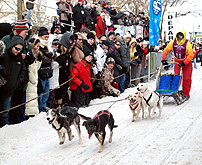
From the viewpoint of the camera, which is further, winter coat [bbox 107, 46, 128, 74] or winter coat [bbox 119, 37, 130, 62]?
winter coat [bbox 119, 37, 130, 62]

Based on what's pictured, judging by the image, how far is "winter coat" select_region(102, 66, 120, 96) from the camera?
10180 millimetres

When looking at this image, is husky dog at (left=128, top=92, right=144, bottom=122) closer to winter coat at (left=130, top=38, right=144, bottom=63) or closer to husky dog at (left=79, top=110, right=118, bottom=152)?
husky dog at (left=79, top=110, right=118, bottom=152)

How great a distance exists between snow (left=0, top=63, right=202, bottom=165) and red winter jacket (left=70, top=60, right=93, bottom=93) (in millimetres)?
1292

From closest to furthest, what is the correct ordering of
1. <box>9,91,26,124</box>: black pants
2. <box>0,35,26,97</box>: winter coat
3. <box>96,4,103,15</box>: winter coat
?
<box>0,35,26,97</box>: winter coat < <box>9,91,26,124</box>: black pants < <box>96,4,103,15</box>: winter coat

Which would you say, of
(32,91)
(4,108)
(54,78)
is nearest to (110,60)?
(54,78)

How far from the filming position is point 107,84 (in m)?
10.2

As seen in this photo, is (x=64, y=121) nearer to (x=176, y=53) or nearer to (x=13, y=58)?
(x=13, y=58)

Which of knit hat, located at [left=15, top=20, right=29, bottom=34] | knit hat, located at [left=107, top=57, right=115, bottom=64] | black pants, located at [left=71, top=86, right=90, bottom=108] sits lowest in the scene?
black pants, located at [left=71, top=86, right=90, bottom=108]

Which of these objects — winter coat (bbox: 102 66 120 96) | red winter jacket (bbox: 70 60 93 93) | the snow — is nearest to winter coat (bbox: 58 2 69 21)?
winter coat (bbox: 102 66 120 96)

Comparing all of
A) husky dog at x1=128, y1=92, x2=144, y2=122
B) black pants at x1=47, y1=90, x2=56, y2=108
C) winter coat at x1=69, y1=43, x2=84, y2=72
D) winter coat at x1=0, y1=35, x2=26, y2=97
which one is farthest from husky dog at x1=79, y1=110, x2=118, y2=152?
winter coat at x1=69, y1=43, x2=84, y2=72

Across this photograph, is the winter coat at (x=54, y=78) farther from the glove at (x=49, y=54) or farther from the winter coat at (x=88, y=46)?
the winter coat at (x=88, y=46)

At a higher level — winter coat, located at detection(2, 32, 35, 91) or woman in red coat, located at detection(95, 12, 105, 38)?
woman in red coat, located at detection(95, 12, 105, 38)

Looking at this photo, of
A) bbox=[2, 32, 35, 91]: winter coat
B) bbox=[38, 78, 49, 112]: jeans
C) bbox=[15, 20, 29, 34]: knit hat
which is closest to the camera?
bbox=[15, 20, 29, 34]: knit hat

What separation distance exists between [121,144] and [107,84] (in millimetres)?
4412
